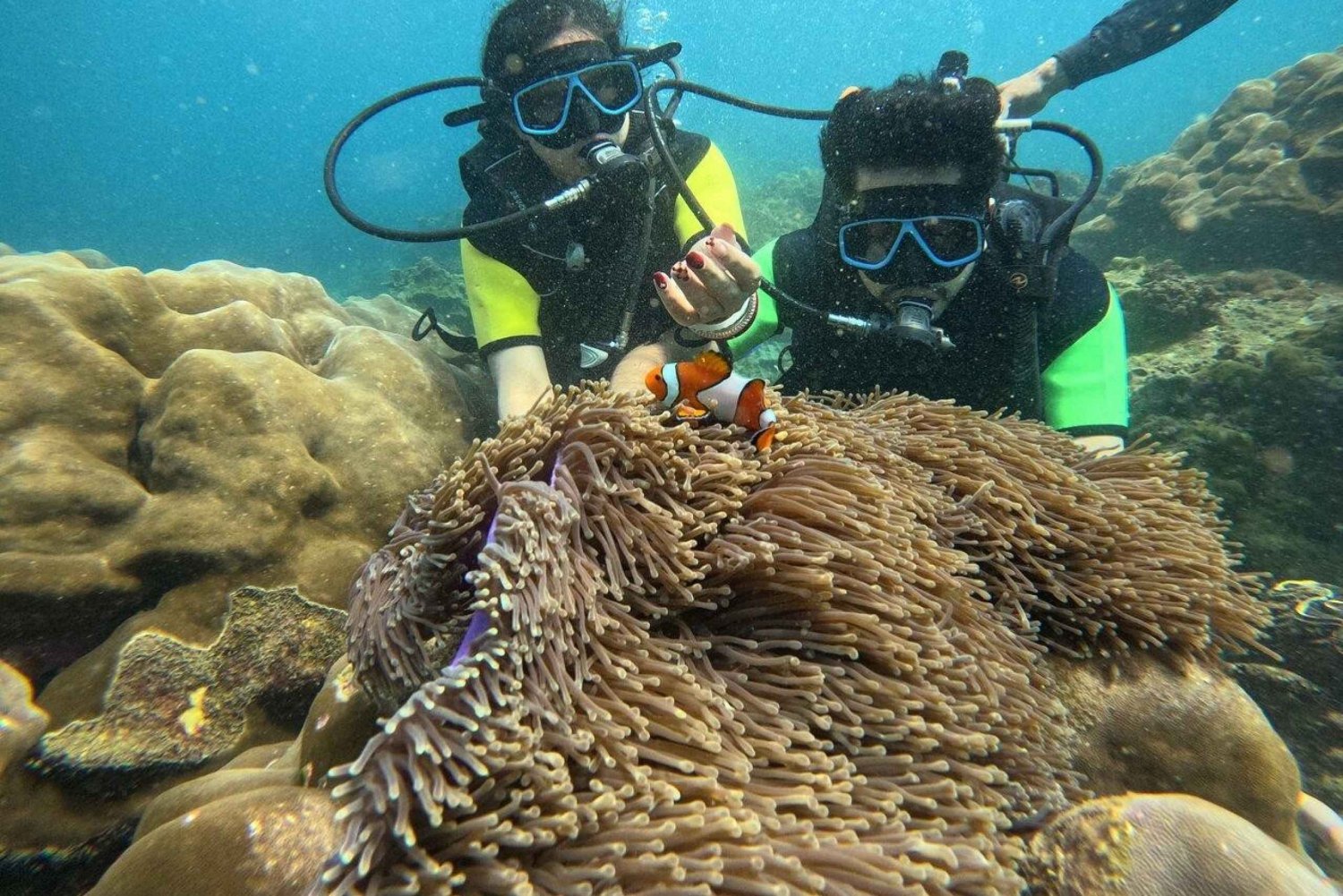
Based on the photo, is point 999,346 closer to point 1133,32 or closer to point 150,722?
point 1133,32

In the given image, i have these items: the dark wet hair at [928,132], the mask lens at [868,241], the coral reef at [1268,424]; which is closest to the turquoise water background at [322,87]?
the coral reef at [1268,424]

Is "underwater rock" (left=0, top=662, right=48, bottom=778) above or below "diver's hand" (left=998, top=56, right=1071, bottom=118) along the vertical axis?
below

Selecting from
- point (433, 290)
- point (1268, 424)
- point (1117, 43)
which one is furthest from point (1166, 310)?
point (433, 290)

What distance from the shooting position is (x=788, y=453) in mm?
1934

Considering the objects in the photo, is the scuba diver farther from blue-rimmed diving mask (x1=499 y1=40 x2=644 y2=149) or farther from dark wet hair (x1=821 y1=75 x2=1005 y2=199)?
blue-rimmed diving mask (x1=499 y1=40 x2=644 y2=149)

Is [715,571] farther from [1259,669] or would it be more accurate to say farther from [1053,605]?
[1259,669]

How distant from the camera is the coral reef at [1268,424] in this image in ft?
13.7

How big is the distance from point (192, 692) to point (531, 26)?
3.68 meters

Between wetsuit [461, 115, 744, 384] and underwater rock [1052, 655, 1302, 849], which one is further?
wetsuit [461, 115, 744, 384]

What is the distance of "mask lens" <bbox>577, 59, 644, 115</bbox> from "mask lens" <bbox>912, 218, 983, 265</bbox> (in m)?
1.86

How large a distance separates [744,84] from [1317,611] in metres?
80.5

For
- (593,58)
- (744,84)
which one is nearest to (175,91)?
(744,84)

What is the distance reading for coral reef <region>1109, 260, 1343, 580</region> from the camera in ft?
13.7

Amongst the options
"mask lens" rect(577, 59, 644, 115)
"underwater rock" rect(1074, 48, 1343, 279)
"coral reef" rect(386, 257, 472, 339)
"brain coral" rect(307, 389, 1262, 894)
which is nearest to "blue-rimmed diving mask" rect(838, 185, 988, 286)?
"brain coral" rect(307, 389, 1262, 894)
